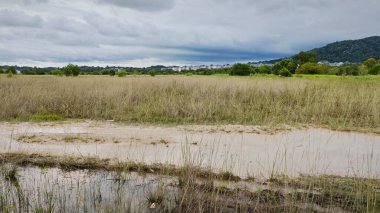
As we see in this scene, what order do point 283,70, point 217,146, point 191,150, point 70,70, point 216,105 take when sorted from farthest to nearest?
1. point 283,70
2. point 70,70
3. point 216,105
4. point 217,146
5. point 191,150

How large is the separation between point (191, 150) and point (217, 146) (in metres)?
0.65

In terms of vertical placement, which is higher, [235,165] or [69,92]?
[69,92]

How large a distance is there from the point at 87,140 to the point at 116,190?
10.3 ft

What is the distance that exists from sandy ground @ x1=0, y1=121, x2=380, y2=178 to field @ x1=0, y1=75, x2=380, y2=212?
0.03 m

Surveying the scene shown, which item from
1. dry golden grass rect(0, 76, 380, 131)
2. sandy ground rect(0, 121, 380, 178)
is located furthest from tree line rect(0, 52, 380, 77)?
sandy ground rect(0, 121, 380, 178)

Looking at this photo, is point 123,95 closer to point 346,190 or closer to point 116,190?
point 116,190

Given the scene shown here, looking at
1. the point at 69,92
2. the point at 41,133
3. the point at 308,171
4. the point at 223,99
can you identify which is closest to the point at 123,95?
the point at 69,92

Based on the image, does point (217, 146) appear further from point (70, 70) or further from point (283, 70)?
point (283, 70)

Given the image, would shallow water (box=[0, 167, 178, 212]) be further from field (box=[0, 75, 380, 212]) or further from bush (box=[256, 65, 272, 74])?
bush (box=[256, 65, 272, 74])

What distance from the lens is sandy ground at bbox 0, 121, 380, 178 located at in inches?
221

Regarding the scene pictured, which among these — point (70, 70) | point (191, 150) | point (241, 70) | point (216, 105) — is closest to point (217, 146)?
point (191, 150)

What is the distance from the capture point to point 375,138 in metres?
8.10

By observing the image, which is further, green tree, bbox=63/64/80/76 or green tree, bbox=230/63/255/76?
green tree, bbox=230/63/255/76

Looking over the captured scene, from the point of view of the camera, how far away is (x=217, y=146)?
6.80 metres
